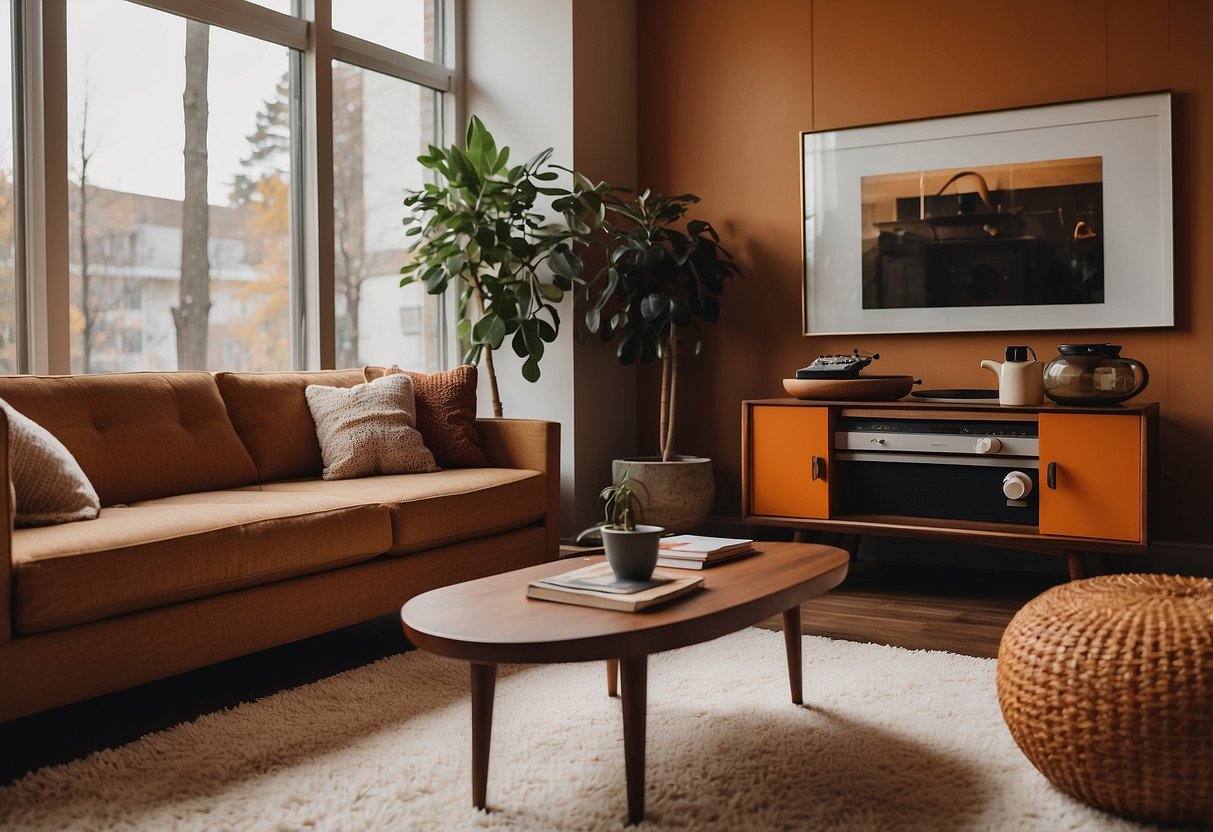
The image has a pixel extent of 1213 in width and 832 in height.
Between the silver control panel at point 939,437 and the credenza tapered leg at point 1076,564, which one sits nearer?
the credenza tapered leg at point 1076,564

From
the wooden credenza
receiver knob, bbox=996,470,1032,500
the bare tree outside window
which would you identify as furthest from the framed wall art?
the bare tree outside window

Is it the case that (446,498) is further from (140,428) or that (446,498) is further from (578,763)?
(578,763)

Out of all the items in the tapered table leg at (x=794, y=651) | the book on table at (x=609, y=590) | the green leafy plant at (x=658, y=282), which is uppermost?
the green leafy plant at (x=658, y=282)

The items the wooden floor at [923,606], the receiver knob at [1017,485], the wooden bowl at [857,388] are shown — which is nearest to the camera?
the wooden floor at [923,606]

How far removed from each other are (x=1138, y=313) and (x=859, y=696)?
2112 millimetres

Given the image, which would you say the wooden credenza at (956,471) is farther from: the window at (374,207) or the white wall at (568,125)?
the window at (374,207)

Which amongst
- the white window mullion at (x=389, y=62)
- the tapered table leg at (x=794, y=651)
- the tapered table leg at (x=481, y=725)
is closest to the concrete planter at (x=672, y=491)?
the tapered table leg at (x=794, y=651)

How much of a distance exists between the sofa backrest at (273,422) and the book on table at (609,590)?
1.60m

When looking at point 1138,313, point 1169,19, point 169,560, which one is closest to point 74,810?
point 169,560

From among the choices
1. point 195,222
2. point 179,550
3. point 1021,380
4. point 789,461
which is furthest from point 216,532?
point 1021,380

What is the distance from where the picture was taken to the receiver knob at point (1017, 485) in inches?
135

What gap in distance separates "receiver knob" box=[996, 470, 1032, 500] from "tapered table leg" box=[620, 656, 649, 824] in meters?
2.13

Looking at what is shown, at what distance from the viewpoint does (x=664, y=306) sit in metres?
4.12

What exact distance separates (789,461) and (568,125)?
5.73 feet
